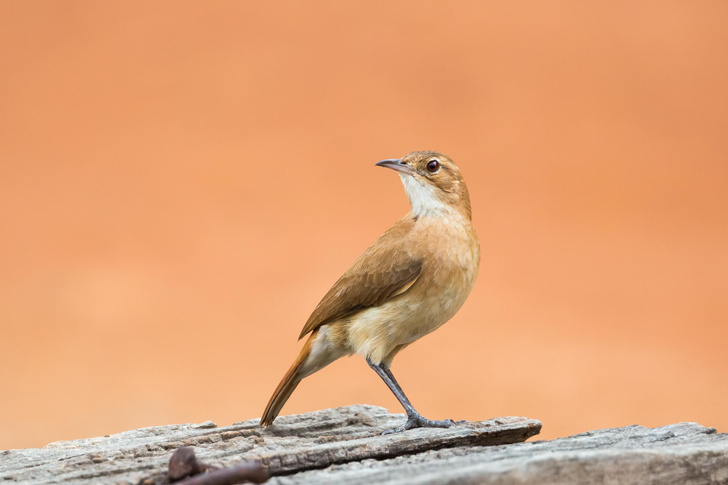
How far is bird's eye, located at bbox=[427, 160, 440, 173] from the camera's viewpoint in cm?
405

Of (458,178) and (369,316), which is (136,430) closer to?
(369,316)

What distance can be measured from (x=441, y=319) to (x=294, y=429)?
940mm

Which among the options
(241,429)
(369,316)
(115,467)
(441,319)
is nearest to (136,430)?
(241,429)

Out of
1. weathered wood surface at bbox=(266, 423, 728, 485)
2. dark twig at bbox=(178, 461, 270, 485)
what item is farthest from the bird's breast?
dark twig at bbox=(178, 461, 270, 485)

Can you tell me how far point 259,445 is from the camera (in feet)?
10.2

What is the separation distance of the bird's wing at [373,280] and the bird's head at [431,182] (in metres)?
0.19

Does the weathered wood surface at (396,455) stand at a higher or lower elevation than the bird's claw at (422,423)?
higher

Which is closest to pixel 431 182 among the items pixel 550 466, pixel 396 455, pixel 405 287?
pixel 405 287

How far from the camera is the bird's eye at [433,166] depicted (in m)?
4.05

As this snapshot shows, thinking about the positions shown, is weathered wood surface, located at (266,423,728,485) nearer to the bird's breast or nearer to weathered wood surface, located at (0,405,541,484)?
weathered wood surface, located at (0,405,541,484)

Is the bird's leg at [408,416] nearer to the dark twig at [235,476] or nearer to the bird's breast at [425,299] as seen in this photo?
the bird's breast at [425,299]

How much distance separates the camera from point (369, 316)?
150 inches

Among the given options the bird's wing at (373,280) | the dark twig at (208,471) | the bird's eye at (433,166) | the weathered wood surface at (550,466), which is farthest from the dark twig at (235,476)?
the bird's eye at (433,166)

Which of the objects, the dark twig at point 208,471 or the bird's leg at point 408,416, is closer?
the dark twig at point 208,471
